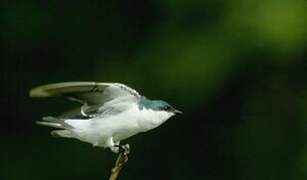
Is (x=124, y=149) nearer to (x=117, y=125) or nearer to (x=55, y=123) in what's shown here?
(x=117, y=125)

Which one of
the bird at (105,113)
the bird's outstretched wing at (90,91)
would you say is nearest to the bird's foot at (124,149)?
the bird at (105,113)

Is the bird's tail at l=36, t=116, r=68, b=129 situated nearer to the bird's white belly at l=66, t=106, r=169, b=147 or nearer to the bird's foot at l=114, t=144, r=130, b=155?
the bird's white belly at l=66, t=106, r=169, b=147

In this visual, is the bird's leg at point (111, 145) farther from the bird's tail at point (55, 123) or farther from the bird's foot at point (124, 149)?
the bird's tail at point (55, 123)

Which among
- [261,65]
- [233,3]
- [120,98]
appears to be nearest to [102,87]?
[120,98]

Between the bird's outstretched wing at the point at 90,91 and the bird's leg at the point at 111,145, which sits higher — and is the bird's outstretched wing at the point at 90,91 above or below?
above

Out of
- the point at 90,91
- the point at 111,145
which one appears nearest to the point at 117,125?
the point at 111,145

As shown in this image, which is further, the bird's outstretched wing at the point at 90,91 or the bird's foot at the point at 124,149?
the bird's outstretched wing at the point at 90,91

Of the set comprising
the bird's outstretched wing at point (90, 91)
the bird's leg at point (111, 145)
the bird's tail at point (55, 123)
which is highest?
the bird's outstretched wing at point (90, 91)
